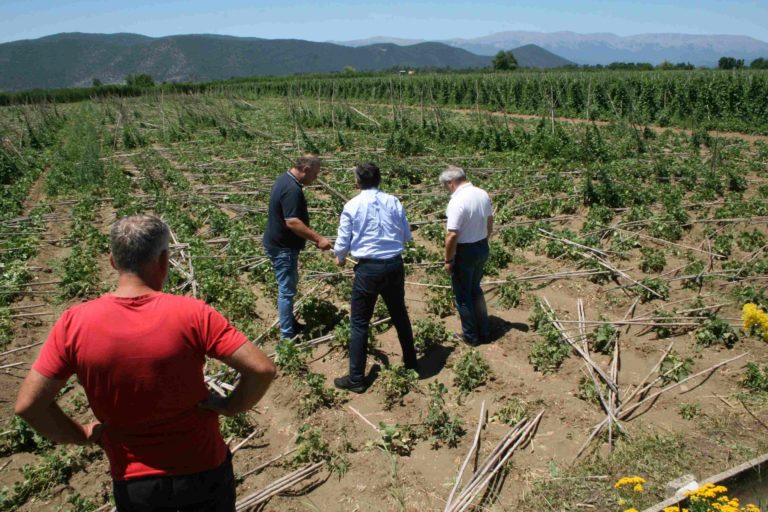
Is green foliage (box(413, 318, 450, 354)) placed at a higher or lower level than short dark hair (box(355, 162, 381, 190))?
lower

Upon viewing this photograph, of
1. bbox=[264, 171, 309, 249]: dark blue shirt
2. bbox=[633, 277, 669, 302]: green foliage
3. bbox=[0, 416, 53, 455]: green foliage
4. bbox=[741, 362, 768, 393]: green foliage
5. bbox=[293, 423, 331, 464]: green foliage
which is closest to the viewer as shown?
bbox=[293, 423, 331, 464]: green foliage

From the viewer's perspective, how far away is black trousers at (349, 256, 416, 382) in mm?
5008

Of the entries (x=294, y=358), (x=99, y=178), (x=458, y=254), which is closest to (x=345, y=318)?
(x=294, y=358)

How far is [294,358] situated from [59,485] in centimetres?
230

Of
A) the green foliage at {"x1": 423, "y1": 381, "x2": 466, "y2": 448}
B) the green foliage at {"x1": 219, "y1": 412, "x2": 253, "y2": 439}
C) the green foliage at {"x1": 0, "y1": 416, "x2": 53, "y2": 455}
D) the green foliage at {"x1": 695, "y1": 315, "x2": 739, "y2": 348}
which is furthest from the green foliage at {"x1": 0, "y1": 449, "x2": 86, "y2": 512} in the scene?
the green foliage at {"x1": 695, "y1": 315, "x2": 739, "y2": 348}

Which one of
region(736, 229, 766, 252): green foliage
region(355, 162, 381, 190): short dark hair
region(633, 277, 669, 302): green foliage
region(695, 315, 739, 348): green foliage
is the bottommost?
region(695, 315, 739, 348): green foliage

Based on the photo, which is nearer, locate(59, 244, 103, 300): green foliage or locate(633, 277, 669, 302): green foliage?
locate(633, 277, 669, 302): green foliage

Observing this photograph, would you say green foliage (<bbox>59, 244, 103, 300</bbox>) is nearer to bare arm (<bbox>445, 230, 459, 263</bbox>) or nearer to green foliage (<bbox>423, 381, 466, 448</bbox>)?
bare arm (<bbox>445, 230, 459, 263</bbox>)

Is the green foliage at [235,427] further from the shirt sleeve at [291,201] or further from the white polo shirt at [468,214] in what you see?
the white polo shirt at [468,214]

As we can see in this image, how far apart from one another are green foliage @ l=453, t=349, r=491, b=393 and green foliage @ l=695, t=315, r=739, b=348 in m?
2.29

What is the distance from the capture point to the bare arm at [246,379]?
2.38m

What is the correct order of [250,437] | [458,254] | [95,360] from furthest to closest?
[458,254]
[250,437]
[95,360]

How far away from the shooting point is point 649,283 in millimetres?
6832

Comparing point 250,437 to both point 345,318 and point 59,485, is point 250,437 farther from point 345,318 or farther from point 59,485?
point 345,318
